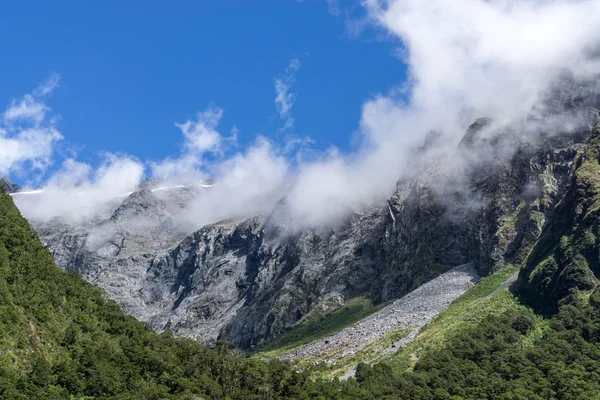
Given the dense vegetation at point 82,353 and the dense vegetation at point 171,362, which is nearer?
the dense vegetation at point 82,353

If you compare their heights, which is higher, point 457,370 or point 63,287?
point 63,287

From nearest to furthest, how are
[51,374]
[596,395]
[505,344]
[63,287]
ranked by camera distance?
[51,374], [596,395], [63,287], [505,344]

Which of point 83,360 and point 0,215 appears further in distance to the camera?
point 0,215

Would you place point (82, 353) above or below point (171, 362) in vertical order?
above

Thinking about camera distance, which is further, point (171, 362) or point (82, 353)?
point (171, 362)

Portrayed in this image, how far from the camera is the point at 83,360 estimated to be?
153 meters

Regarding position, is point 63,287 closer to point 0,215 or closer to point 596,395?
point 0,215

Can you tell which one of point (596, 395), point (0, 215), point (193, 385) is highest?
point (0, 215)

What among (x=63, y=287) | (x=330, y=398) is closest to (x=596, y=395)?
(x=330, y=398)

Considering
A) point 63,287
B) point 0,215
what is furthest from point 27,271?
point 0,215

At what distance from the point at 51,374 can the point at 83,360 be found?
12.4 meters

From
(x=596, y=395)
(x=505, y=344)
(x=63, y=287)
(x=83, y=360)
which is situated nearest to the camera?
(x=83, y=360)

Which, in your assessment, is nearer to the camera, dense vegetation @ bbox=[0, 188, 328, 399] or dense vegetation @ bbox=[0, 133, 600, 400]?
dense vegetation @ bbox=[0, 188, 328, 399]

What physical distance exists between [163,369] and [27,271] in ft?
A: 123
